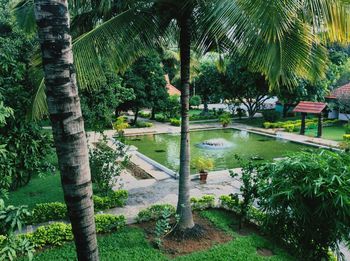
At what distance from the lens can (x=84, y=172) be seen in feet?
9.07

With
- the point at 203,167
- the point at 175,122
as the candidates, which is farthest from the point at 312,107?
the point at 203,167

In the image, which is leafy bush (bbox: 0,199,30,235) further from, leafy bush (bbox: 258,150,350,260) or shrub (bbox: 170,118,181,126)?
shrub (bbox: 170,118,181,126)

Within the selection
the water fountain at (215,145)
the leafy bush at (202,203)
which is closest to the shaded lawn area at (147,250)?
the leafy bush at (202,203)

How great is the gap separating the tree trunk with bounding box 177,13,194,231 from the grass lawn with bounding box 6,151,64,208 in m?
4.00

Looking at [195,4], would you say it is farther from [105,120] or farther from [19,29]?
[105,120]

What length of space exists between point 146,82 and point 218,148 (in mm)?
9550

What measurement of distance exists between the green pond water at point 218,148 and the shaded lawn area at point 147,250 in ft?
22.8

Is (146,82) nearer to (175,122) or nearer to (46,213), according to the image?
(175,122)

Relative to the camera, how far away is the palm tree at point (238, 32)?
419 cm

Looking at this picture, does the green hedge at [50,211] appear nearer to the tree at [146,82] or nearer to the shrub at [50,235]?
the shrub at [50,235]

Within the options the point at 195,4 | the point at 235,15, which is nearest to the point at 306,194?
the point at 235,15

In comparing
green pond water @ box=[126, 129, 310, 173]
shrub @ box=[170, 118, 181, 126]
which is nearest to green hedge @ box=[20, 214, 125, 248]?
green pond water @ box=[126, 129, 310, 173]

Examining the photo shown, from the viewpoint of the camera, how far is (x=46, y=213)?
8.35 metres

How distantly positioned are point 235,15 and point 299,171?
2677 mm
